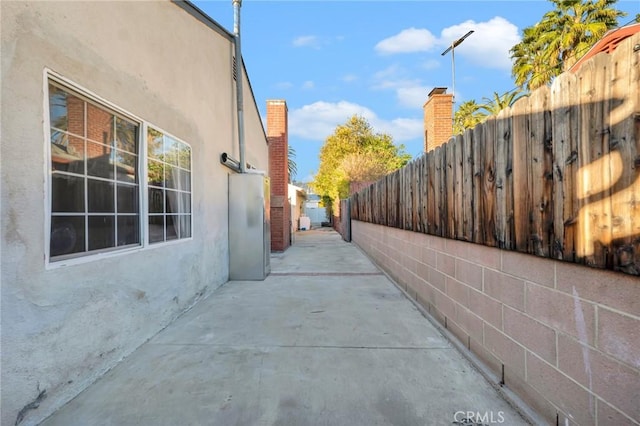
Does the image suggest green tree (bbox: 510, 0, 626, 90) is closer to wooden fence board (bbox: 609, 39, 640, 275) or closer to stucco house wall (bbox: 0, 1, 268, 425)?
wooden fence board (bbox: 609, 39, 640, 275)

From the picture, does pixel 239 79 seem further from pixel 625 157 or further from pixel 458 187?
pixel 625 157

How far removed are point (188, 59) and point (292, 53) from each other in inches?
346

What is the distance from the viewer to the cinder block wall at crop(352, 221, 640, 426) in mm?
1527

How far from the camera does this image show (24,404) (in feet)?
6.69

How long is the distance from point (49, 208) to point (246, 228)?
4254 mm

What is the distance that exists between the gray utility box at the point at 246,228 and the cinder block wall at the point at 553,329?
411 cm

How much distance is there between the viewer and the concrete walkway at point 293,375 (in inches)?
85.4

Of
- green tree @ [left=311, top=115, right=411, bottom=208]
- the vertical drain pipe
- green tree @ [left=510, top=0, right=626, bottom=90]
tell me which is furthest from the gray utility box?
green tree @ [left=311, top=115, right=411, bottom=208]

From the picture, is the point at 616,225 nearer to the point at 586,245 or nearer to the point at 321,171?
the point at 586,245

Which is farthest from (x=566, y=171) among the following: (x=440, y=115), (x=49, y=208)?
(x=440, y=115)

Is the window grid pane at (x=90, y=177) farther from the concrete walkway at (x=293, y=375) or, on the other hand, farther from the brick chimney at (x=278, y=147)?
the brick chimney at (x=278, y=147)

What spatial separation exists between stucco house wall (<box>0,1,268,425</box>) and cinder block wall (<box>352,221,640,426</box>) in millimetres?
3421

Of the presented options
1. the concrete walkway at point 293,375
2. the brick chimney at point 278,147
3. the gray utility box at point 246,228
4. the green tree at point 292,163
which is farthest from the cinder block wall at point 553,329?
the green tree at point 292,163

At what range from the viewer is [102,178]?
294 centimetres
